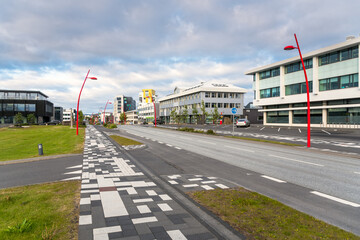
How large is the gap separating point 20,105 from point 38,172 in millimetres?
83951

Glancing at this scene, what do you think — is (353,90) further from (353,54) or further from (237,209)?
(237,209)

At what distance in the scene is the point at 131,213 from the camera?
4734mm

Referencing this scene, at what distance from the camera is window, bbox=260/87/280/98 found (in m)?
48.1

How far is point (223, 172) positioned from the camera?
343 inches

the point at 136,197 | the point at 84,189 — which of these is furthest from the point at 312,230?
the point at 84,189

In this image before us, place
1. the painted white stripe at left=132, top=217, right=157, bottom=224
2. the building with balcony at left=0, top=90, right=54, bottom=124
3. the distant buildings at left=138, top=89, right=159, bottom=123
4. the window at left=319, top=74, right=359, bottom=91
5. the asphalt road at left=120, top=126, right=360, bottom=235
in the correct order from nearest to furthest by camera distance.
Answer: the painted white stripe at left=132, top=217, right=157, bottom=224, the asphalt road at left=120, top=126, right=360, bottom=235, the window at left=319, top=74, right=359, bottom=91, the building with balcony at left=0, top=90, right=54, bottom=124, the distant buildings at left=138, top=89, right=159, bottom=123

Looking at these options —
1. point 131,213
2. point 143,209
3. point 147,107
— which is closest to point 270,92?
point 143,209

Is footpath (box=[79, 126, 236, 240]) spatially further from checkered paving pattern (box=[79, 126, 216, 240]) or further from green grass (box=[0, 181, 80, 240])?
green grass (box=[0, 181, 80, 240])

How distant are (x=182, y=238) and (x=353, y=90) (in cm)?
3968

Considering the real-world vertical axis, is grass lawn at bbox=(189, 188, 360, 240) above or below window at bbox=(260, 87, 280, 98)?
below

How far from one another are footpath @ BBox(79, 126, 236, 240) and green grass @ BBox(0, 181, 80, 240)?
22cm

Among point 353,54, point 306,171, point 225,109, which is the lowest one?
point 306,171

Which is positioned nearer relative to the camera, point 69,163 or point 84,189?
point 84,189

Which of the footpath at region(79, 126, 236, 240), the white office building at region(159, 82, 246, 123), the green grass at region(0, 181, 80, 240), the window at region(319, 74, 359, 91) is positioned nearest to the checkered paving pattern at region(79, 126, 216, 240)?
the footpath at region(79, 126, 236, 240)
